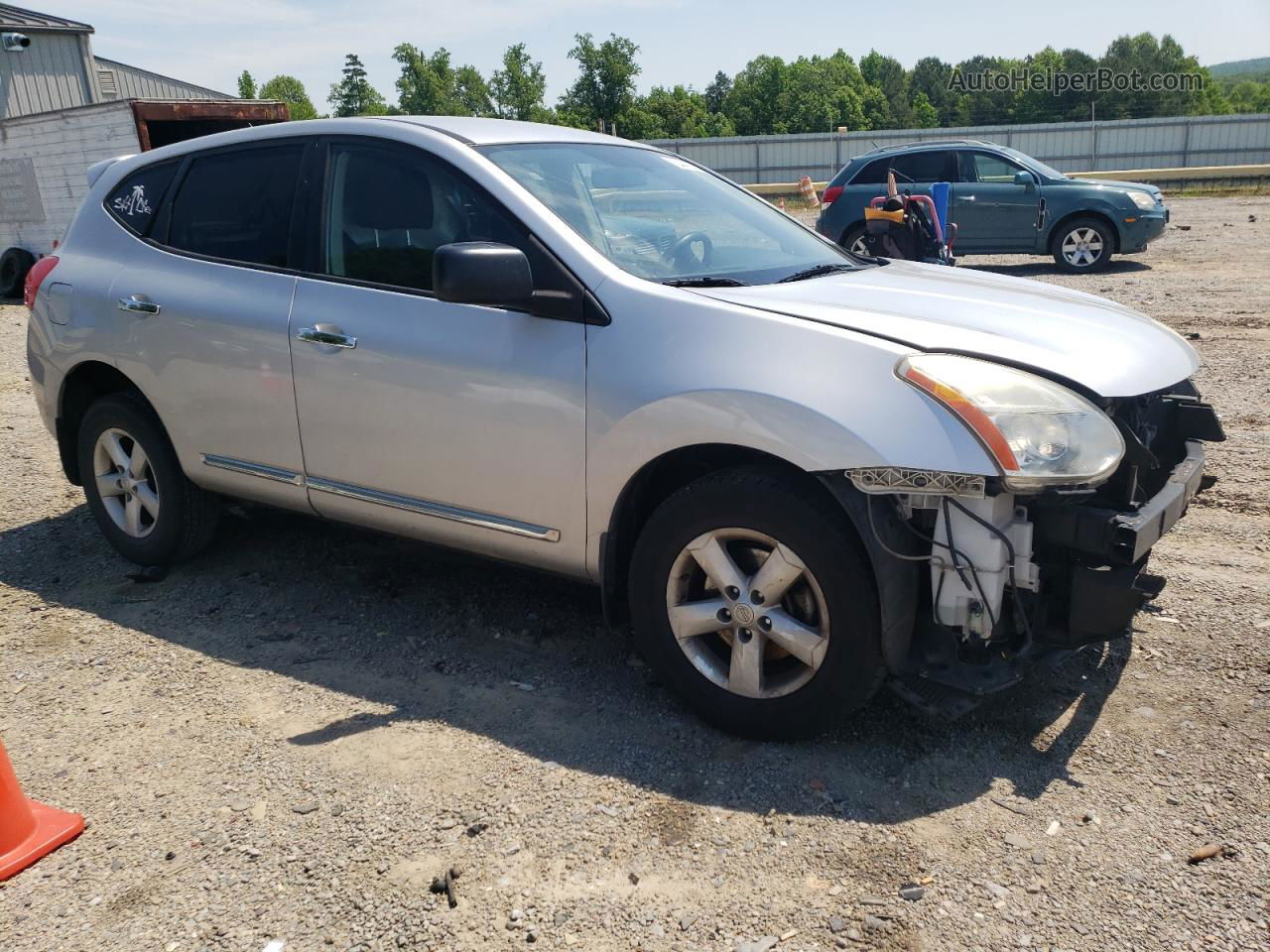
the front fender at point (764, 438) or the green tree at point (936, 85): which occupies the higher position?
the green tree at point (936, 85)

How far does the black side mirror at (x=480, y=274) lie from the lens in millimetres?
3094

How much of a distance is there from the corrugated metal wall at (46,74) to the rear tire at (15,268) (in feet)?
33.6

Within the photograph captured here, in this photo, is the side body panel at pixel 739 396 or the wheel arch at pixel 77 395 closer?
the side body panel at pixel 739 396

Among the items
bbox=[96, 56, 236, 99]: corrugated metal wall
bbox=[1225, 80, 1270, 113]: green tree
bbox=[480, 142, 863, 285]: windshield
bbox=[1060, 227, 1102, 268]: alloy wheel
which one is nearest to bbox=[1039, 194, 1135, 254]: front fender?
bbox=[1060, 227, 1102, 268]: alloy wheel

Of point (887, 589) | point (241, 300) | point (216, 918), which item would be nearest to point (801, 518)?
point (887, 589)

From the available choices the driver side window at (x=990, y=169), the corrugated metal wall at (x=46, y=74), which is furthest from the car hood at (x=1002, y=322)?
the corrugated metal wall at (x=46, y=74)

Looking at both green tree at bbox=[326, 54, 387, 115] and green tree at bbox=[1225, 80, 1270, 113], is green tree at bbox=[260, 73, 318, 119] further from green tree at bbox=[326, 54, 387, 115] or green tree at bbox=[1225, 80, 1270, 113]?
green tree at bbox=[1225, 80, 1270, 113]

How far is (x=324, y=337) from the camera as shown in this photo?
3744 millimetres

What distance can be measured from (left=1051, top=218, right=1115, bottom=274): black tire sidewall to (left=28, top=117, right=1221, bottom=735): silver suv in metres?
11.0

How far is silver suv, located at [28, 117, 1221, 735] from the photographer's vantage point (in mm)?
2764

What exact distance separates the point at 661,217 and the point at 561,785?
2.00 m

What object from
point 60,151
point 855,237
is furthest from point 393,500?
point 60,151

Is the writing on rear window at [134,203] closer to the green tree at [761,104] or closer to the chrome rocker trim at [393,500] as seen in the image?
the chrome rocker trim at [393,500]

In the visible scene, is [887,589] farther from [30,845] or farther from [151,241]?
[151,241]
